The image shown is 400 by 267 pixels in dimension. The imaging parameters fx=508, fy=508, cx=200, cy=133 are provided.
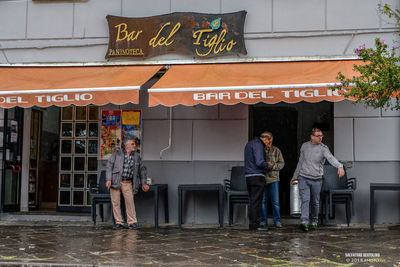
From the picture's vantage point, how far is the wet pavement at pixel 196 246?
6059 mm

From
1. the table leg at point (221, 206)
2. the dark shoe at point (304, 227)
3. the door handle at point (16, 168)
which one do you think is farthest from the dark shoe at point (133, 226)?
the door handle at point (16, 168)

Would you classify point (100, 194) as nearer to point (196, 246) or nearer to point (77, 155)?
point (77, 155)

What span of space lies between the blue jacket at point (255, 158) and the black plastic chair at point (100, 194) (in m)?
2.74

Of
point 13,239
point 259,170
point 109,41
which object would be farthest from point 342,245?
point 109,41

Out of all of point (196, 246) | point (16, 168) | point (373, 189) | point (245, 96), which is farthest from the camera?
point (16, 168)

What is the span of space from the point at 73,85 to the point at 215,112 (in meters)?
2.79

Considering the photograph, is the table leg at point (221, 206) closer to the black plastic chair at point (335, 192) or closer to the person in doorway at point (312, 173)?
the person in doorway at point (312, 173)

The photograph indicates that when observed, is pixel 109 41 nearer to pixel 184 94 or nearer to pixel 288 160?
pixel 184 94

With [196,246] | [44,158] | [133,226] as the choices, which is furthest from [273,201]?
[44,158]

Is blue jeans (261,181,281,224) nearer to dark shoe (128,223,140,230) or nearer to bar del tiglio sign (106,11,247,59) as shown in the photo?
dark shoe (128,223,140,230)

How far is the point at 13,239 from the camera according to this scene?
26.0ft

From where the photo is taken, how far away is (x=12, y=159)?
10969mm

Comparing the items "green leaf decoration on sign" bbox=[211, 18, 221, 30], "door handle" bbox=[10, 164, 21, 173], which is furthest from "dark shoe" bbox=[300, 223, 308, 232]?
"door handle" bbox=[10, 164, 21, 173]

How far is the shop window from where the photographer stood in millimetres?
11109
